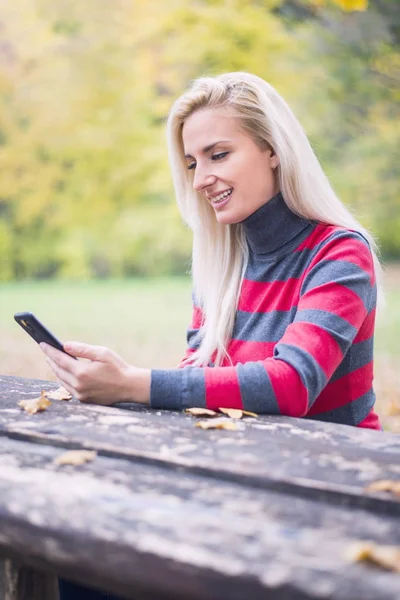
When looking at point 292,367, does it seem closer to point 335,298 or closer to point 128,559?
point 335,298

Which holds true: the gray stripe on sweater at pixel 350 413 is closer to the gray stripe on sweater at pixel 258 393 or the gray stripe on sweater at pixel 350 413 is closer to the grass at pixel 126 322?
the gray stripe on sweater at pixel 258 393

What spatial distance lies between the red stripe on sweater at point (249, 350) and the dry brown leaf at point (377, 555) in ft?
3.79

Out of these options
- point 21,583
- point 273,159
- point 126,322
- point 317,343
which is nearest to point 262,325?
point 317,343

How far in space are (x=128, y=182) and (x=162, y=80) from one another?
2.00m

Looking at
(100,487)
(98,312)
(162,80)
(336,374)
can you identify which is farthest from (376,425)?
(162,80)

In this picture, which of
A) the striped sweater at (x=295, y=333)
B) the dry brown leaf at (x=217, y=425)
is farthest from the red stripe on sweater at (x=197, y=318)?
the dry brown leaf at (x=217, y=425)

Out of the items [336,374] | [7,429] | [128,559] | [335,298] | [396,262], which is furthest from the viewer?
[396,262]

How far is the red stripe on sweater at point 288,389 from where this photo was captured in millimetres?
1574

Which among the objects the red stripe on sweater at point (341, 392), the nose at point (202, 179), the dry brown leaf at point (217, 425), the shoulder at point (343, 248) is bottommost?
the red stripe on sweater at point (341, 392)

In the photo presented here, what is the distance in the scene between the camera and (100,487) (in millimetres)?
1033

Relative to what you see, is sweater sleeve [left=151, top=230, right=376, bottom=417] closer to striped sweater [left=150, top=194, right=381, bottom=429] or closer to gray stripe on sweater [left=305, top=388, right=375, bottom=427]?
striped sweater [left=150, top=194, right=381, bottom=429]

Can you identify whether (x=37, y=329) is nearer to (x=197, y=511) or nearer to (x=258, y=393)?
(x=258, y=393)

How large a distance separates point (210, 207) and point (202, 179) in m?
0.22

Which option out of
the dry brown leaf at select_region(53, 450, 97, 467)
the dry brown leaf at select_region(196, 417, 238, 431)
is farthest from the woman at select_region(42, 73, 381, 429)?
the dry brown leaf at select_region(53, 450, 97, 467)
